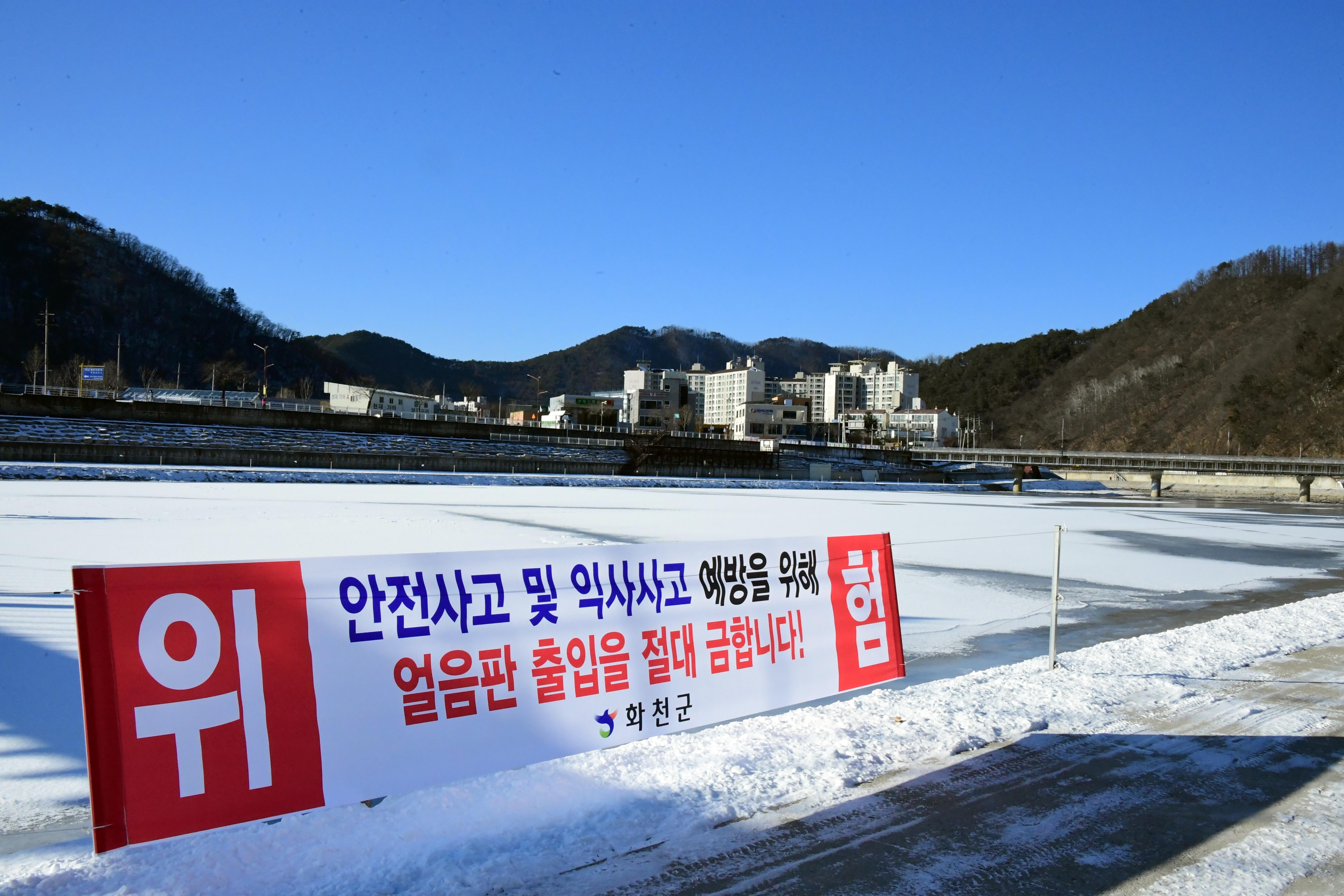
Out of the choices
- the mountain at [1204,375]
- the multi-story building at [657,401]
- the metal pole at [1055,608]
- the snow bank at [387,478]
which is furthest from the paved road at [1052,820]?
the mountain at [1204,375]

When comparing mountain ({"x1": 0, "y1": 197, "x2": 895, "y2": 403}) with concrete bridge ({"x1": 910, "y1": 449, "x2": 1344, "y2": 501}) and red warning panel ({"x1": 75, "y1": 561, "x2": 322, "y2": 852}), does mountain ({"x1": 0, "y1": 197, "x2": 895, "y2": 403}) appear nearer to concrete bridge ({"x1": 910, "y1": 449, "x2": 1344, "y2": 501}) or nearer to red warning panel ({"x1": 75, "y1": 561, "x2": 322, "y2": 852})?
concrete bridge ({"x1": 910, "y1": 449, "x2": 1344, "y2": 501})

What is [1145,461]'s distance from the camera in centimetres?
9419

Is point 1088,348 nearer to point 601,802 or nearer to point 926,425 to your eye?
point 926,425

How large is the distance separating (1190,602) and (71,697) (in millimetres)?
13008

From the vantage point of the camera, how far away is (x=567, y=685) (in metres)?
4.64

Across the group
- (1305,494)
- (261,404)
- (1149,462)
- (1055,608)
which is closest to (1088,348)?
(1149,462)

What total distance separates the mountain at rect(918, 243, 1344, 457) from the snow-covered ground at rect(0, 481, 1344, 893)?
106 metres

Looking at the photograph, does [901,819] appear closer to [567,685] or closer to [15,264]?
[567,685]

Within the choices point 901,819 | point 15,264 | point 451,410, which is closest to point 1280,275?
point 451,410

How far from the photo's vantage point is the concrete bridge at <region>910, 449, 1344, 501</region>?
78125 mm

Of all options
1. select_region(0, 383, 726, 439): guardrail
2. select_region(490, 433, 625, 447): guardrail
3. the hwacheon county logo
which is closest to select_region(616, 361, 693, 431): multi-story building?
select_region(0, 383, 726, 439): guardrail

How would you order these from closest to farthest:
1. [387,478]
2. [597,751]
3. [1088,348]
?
[597,751], [387,478], [1088,348]

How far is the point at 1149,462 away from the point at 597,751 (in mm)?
104095

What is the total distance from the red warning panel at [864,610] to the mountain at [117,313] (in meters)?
130
